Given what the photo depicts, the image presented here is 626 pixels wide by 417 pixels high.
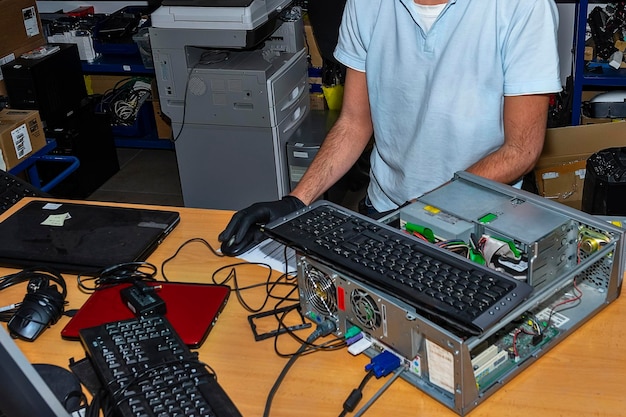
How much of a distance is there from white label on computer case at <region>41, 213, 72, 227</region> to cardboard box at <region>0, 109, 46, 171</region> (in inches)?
48.0

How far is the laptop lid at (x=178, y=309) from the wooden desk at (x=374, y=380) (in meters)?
0.02

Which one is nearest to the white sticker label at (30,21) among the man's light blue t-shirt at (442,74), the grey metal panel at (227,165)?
the grey metal panel at (227,165)

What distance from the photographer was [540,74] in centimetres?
149

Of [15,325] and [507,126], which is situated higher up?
[507,126]

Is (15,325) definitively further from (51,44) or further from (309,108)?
(51,44)

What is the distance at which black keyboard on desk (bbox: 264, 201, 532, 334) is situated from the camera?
3.28 feet

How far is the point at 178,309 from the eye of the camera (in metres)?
1.34

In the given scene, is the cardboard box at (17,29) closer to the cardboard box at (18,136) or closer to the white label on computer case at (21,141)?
the cardboard box at (18,136)

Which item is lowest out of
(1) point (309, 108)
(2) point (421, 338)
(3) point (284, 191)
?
(3) point (284, 191)

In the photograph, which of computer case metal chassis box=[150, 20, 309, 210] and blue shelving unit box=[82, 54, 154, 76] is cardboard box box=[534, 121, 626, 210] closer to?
computer case metal chassis box=[150, 20, 309, 210]

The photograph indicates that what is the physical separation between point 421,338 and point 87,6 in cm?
386

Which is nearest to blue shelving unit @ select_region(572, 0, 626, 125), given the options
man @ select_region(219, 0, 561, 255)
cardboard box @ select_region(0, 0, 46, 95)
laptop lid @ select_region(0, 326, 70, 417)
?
man @ select_region(219, 0, 561, 255)

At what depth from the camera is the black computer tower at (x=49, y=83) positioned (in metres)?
3.31

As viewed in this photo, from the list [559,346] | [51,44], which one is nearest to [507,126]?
[559,346]
